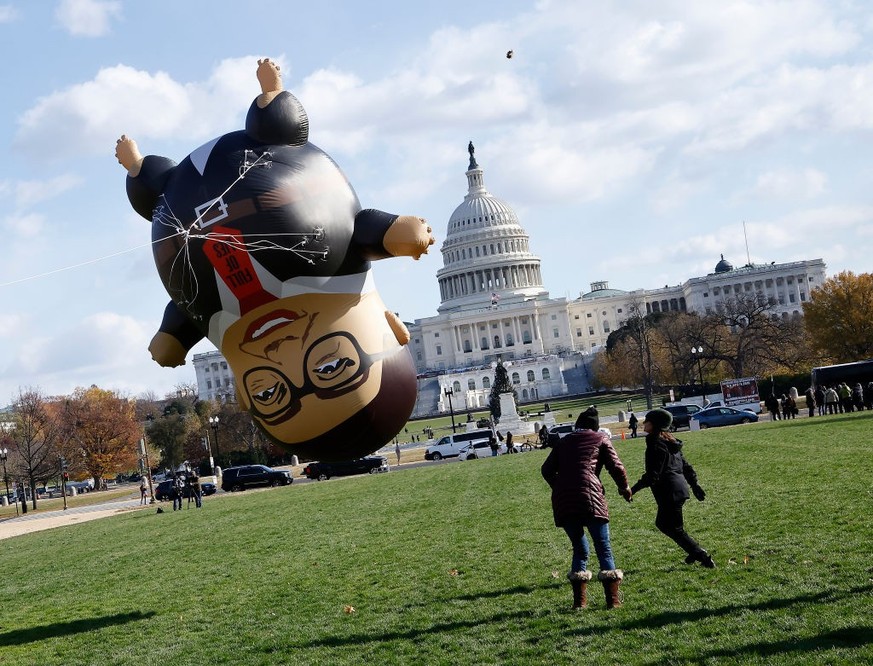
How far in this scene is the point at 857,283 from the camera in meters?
73.0

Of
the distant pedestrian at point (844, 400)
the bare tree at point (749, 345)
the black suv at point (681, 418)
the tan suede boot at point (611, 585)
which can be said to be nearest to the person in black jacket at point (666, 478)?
the tan suede boot at point (611, 585)

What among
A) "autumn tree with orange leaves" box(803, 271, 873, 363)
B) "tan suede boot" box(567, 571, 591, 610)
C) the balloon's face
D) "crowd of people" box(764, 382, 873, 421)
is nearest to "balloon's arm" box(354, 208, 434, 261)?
the balloon's face

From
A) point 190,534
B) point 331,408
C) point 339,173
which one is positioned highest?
point 339,173

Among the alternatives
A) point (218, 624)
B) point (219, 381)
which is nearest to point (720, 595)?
point (218, 624)

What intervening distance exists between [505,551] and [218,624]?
3.95 m

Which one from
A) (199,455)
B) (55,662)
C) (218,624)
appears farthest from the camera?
(199,455)

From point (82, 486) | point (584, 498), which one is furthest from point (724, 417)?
point (82, 486)

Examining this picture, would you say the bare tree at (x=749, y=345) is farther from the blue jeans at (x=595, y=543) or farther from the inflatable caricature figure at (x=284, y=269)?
the inflatable caricature figure at (x=284, y=269)

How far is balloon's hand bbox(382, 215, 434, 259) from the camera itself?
9.68 metres

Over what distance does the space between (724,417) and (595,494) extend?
123 ft

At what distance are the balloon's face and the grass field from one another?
2072 mm

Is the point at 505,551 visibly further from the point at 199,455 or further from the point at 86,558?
the point at 199,455

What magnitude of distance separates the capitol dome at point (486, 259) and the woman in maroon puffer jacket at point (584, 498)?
154494 millimetres

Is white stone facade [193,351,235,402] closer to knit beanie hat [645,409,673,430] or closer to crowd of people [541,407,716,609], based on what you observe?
knit beanie hat [645,409,673,430]
